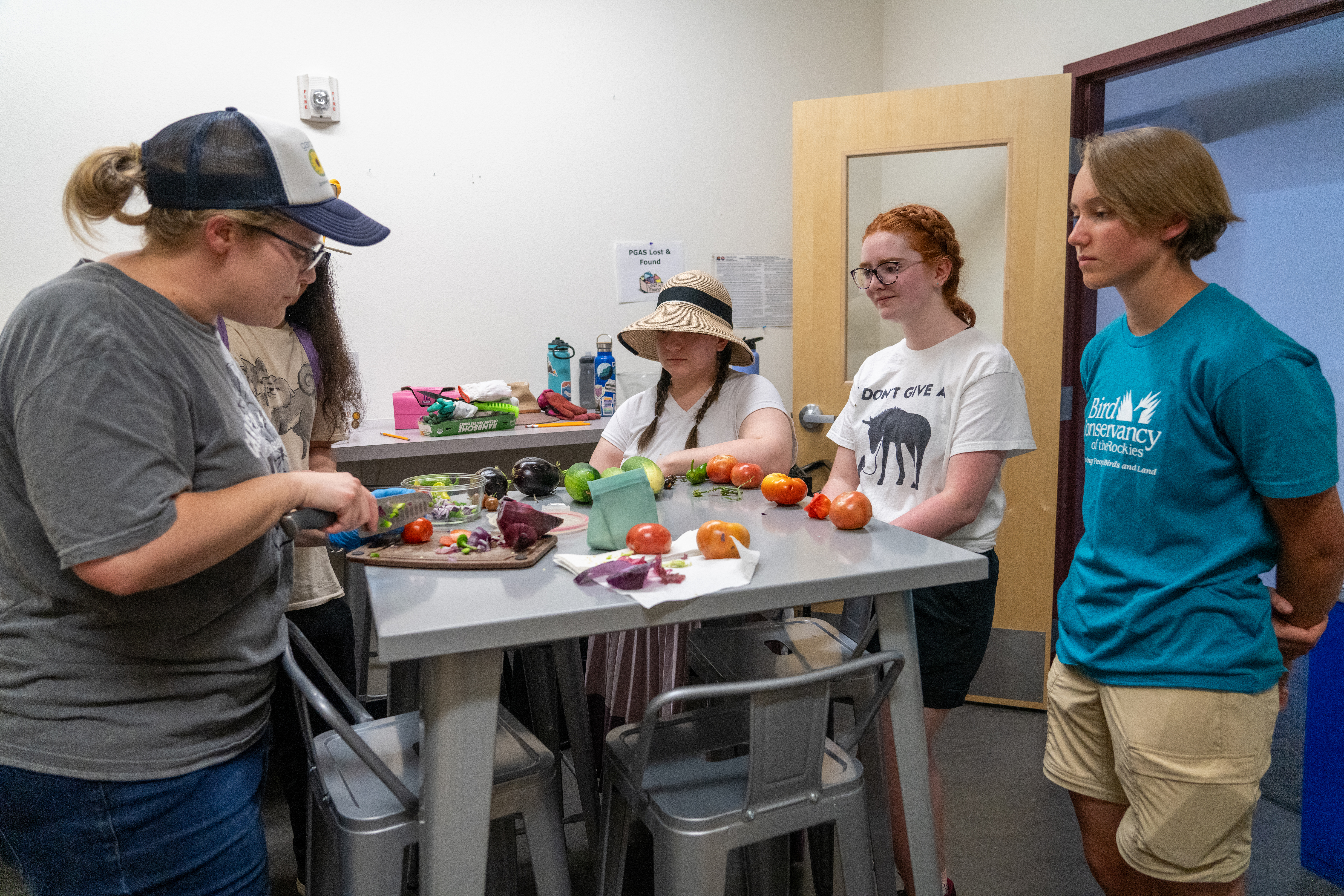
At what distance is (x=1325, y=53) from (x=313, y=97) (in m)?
3.32

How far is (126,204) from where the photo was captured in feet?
3.43

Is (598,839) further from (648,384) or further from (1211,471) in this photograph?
(648,384)

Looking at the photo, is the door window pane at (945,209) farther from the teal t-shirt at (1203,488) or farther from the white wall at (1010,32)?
the teal t-shirt at (1203,488)

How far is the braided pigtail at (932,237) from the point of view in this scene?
6.05 ft


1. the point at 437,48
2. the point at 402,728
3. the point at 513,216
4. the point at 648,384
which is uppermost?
the point at 437,48

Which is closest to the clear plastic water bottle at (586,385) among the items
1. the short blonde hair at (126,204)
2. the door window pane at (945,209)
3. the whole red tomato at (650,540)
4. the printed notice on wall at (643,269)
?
the printed notice on wall at (643,269)

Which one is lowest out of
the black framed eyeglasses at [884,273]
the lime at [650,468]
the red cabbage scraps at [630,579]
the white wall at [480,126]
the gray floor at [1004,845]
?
the gray floor at [1004,845]

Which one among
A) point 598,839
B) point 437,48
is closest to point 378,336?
point 437,48

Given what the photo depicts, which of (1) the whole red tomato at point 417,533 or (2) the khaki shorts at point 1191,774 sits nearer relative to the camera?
(2) the khaki shorts at point 1191,774

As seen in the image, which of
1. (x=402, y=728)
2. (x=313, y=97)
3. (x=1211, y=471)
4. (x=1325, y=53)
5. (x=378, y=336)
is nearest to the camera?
(x=1211, y=471)

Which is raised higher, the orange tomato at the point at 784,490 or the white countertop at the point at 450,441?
the orange tomato at the point at 784,490

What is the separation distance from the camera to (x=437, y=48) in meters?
3.24

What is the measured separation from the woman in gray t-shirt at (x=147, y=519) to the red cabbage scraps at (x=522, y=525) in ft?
1.05

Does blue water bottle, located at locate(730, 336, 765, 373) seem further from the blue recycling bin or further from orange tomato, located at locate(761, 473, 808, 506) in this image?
the blue recycling bin
